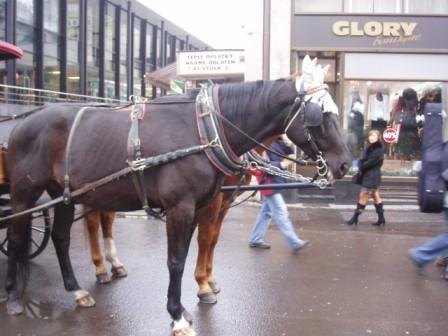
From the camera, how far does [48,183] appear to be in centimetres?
506

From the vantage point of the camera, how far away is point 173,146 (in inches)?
169

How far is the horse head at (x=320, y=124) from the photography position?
4.11 m

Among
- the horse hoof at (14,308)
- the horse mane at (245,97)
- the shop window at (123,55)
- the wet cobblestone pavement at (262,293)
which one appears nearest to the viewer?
the horse mane at (245,97)

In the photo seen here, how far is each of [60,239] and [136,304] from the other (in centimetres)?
98

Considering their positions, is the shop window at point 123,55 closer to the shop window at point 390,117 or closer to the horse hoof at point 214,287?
the shop window at point 390,117

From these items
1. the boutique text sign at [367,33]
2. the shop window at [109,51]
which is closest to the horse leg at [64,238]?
the boutique text sign at [367,33]

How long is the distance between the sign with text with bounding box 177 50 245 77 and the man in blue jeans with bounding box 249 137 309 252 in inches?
394

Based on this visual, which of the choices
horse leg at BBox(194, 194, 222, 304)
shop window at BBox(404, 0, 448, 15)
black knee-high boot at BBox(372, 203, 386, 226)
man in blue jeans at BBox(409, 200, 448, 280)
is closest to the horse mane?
horse leg at BBox(194, 194, 222, 304)

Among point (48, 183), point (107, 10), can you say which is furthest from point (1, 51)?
point (107, 10)

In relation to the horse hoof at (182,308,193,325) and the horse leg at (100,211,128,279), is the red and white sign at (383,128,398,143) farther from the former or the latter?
the horse hoof at (182,308,193,325)

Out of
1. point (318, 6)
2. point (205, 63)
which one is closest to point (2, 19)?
point (205, 63)

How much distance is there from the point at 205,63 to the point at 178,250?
1395 cm

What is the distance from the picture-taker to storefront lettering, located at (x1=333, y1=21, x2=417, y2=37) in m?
13.0

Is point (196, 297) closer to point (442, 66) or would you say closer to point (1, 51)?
point (1, 51)
